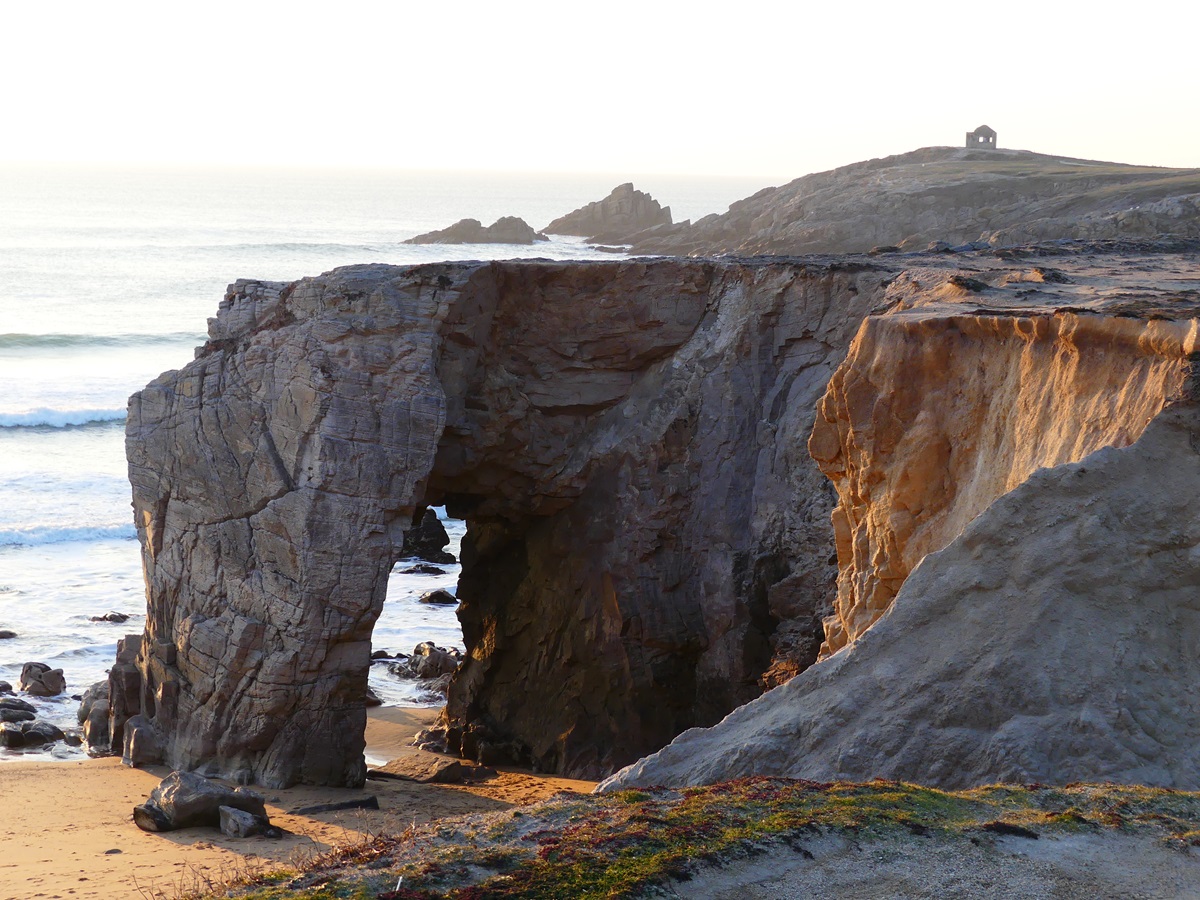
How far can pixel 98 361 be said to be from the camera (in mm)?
52125

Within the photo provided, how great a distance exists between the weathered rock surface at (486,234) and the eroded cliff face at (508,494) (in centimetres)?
6699

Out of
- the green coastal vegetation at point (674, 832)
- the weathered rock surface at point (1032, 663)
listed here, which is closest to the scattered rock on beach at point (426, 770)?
the weathered rock surface at point (1032, 663)

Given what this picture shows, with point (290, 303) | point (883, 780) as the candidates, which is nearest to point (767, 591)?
point (290, 303)

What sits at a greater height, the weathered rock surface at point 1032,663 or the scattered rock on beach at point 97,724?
the weathered rock surface at point 1032,663

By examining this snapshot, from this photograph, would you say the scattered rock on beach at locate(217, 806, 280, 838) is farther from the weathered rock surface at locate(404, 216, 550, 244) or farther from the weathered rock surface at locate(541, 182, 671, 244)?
the weathered rock surface at locate(404, 216, 550, 244)

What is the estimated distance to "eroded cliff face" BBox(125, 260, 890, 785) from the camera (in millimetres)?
17375

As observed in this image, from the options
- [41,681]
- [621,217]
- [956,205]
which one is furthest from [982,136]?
Answer: [41,681]

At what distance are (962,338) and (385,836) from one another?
7.74 m

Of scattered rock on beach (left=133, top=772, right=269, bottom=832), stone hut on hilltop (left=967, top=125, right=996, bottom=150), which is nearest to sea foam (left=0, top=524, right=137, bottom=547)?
scattered rock on beach (left=133, top=772, right=269, bottom=832)

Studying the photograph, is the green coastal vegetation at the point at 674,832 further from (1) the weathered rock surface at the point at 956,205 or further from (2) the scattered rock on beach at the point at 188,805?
(1) the weathered rock surface at the point at 956,205

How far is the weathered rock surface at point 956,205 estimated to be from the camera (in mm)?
35062

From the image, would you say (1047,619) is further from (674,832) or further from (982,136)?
(982,136)

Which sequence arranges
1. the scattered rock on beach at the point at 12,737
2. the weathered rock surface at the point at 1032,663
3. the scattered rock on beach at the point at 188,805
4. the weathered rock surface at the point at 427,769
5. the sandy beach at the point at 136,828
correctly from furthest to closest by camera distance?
1. the scattered rock on beach at the point at 12,737
2. the weathered rock surface at the point at 427,769
3. the scattered rock on beach at the point at 188,805
4. the sandy beach at the point at 136,828
5. the weathered rock surface at the point at 1032,663

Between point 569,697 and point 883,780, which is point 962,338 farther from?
point 569,697
